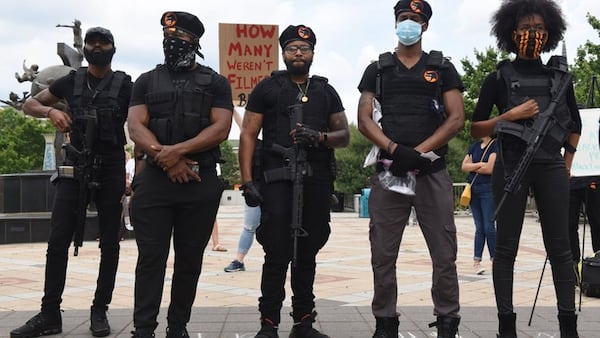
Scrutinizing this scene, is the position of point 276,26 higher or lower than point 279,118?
higher

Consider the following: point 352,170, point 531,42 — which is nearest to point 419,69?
point 531,42

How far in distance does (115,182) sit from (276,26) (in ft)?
14.1

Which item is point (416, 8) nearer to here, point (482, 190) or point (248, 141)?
point (248, 141)

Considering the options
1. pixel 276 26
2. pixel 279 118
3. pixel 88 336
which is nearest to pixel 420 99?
pixel 279 118

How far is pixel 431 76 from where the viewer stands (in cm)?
413

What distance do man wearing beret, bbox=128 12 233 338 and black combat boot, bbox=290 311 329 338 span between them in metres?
0.74

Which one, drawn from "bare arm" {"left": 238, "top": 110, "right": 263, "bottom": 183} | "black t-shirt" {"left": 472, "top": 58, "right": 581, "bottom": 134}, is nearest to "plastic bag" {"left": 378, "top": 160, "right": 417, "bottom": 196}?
"black t-shirt" {"left": 472, "top": 58, "right": 581, "bottom": 134}

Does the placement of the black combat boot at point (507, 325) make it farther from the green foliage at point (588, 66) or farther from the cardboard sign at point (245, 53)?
the green foliage at point (588, 66)

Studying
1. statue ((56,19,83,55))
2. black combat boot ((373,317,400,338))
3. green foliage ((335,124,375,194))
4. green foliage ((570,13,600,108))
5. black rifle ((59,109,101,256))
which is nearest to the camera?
black combat boot ((373,317,400,338))

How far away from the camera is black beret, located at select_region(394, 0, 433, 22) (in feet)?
13.9

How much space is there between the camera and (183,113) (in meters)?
3.98

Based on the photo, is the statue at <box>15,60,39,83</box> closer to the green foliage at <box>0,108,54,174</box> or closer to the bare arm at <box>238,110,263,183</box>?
the bare arm at <box>238,110,263,183</box>

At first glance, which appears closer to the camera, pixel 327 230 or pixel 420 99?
pixel 420 99

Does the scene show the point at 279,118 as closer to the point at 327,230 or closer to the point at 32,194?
the point at 327,230
